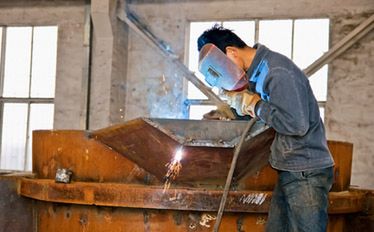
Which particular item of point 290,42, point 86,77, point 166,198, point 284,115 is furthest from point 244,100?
point 86,77

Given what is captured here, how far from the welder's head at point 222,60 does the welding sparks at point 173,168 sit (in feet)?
1.38

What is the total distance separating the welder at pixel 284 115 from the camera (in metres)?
2.28

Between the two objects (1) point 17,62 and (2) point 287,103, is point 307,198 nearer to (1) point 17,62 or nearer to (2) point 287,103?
(2) point 287,103

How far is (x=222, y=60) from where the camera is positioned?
2496 mm

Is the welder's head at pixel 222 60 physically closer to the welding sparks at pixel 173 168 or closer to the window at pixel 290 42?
the welding sparks at pixel 173 168

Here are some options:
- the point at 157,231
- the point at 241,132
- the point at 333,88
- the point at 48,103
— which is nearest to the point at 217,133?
the point at 241,132

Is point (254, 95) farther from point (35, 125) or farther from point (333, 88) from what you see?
point (35, 125)

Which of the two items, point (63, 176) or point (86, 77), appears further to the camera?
point (86, 77)

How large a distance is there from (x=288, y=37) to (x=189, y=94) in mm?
1638

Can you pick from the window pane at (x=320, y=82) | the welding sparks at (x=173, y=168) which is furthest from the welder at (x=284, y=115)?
the window pane at (x=320, y=82)

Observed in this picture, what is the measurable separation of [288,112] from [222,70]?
16.5 inches

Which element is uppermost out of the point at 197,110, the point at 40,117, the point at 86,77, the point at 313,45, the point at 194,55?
the point at 313,45

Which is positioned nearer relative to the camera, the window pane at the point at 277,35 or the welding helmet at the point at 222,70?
the welding helmet at the point at 222,70

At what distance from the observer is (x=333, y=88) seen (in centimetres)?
685
